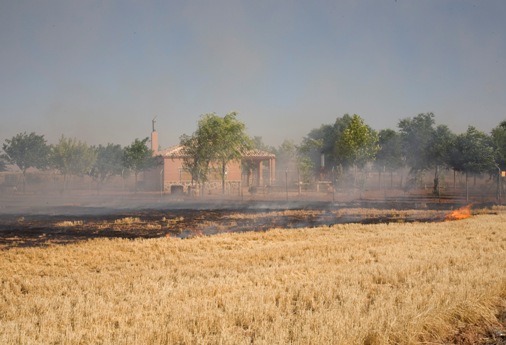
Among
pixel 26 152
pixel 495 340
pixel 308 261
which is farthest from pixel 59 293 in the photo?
pixel 26 152

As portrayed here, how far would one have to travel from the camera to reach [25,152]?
6062 cm

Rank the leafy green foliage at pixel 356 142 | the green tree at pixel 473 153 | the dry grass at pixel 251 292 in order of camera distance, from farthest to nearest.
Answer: the leafy green foliage at pixel 356 142 → the green tree at pixel 473 153 → the dry grass at pixel 251 292

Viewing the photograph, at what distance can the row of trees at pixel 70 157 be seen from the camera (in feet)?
189

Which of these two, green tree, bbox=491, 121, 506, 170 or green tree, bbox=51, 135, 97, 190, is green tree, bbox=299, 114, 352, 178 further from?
green tree, bbox=51, 135, 97, 190

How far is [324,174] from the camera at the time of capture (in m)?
68.1

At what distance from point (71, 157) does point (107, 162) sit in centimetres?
657

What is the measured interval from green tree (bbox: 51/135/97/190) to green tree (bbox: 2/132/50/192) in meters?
2.69

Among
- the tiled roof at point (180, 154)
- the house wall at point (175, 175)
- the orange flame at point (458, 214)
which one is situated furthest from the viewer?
the house wall at point (175, 175)

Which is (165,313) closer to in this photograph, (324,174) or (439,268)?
(439,268)

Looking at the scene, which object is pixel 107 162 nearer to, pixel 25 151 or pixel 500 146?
pixel 25 151

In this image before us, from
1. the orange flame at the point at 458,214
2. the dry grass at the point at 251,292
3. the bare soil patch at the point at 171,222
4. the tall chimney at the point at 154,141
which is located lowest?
the dry grass at the point at 251,292

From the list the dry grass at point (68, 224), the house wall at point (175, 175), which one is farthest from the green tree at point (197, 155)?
the dry grass at point (68, 224)

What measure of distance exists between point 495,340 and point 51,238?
14.9 meters

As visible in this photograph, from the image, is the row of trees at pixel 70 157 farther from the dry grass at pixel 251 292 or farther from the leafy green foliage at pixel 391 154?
the dry grass at pixel 251 292
